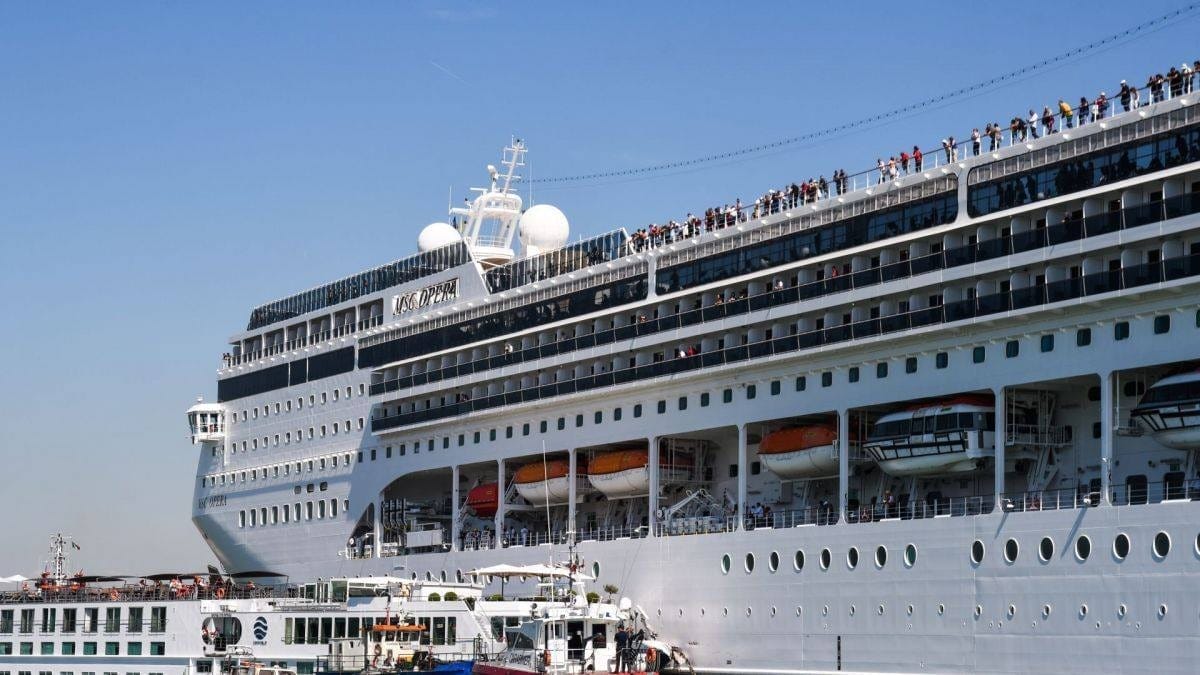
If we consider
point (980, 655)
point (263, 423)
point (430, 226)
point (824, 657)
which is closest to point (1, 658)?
point (263, 423)

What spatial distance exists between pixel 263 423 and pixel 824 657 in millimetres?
35124

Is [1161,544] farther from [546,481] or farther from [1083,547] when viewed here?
[546,481]

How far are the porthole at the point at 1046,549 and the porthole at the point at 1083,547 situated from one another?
0.68 metres

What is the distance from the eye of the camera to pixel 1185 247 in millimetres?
36250

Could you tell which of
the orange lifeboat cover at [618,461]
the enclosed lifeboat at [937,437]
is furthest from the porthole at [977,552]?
the orange lifeboat cover at [618,461]

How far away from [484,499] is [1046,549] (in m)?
24.8

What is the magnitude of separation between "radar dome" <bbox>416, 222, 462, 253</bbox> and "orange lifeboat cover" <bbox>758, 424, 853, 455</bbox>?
23477 millimetres

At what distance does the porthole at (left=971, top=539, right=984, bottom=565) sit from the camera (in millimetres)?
38375

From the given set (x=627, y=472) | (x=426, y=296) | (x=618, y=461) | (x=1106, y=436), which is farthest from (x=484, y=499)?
(x=1106, y=436)

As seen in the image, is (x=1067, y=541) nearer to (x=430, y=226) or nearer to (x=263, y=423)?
(x=430, y=226)

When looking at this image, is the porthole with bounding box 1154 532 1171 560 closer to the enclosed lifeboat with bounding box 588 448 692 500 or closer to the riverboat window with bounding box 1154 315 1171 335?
the riverboat window with bounding box 1154 315 1171 335

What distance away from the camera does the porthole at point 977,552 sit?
38375 millimetres

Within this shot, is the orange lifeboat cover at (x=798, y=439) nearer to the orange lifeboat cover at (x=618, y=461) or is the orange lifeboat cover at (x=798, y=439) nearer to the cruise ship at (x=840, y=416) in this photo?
the cruise ship at (x=840, y=416)

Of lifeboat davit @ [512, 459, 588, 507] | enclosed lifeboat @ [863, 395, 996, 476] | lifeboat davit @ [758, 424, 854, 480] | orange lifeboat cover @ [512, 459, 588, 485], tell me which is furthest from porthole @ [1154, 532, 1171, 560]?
orange lifeboat cover @ [512, 459, 588, 485]
